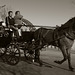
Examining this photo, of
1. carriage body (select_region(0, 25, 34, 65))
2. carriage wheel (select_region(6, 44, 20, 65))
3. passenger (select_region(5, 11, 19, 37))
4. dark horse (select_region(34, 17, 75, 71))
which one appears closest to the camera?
dark horse (select_region(34, 17, 75, 71))

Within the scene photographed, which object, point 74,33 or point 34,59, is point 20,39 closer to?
point 34,59

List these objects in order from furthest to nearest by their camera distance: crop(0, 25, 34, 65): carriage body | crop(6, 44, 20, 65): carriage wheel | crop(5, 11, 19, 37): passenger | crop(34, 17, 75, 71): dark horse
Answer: crop(0, 25, 34, 65): carriage body, crop(5, 11, 19, 37): passenger, crop(6, 44, 20, 65): carriage wheel, crop(34, 17, 75, 71): dark horse

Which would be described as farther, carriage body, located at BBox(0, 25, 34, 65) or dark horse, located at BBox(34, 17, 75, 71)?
carriage body, located at BBox(0, 25, 34, 65)

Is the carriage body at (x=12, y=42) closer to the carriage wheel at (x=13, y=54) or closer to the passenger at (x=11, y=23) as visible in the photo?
the carriage wheel at (x=13, y=54)

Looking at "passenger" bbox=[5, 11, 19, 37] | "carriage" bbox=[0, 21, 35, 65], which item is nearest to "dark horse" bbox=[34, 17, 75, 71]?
"carriage" bbox=[0, 21, 35, 65]

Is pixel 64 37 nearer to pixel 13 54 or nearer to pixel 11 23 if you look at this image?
pixel 13 54

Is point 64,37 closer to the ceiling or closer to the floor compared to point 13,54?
closer to the ceiling

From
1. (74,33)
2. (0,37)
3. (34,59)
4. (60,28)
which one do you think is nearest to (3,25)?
(0,37)

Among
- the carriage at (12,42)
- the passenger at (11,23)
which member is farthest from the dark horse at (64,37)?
the passenger at (11,23)

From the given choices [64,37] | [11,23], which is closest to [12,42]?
[11,23]

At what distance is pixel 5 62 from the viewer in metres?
9.94

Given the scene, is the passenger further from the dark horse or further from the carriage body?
the dark horse

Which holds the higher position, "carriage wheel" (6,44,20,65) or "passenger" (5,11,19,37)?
"passenger" (5,11,19,37)

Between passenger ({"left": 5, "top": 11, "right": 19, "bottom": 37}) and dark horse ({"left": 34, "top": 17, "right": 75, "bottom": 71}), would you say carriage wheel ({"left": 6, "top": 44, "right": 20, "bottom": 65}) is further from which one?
dark horse ({"left": 34, "top": 17, "right": 75, "bottom": 71})
